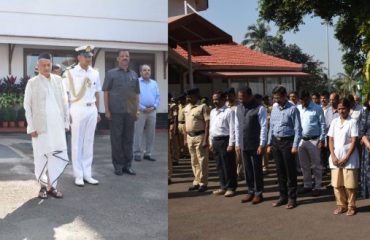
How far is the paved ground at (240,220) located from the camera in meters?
1.75

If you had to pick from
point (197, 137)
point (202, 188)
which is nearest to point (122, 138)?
point (202, 188)

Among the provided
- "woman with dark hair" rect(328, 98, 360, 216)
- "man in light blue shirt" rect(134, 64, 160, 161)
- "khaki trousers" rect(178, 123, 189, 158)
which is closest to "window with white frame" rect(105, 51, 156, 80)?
"man in light blue shirt" rect(134, 64, 160, 161)

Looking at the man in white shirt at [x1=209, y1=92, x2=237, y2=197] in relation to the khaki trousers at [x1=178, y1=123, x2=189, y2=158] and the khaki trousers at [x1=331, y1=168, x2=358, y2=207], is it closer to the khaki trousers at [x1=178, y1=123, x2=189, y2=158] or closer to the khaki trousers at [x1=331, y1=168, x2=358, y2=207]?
the khaki trousers at [x1=178, y1=123, x2=189, y2=158]

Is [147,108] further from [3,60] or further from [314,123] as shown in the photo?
[314,123]

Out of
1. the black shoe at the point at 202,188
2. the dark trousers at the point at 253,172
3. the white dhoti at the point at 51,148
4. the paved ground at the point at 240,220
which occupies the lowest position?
the paved ground at the point at 240,220

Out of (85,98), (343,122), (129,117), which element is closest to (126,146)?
(129,117)

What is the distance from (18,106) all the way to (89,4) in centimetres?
34

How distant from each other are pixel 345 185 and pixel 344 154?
146mm

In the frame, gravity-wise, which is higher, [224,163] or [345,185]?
[224,163]

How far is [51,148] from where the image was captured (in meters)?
1.43

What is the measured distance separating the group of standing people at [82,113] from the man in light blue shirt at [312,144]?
34.0 inches

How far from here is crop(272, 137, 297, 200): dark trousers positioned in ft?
6.21

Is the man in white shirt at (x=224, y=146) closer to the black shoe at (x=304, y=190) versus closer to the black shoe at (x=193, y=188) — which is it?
the black shoe at (x=193, y=188)

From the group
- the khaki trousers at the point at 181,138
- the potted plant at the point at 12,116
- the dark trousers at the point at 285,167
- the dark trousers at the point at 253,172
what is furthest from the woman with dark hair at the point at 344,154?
the potted plant at the point at 12,116
